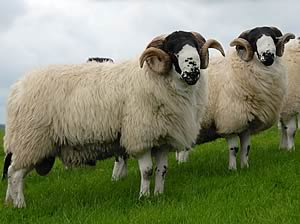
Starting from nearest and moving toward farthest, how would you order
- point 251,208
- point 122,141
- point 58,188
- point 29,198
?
point 251,208 → point 122,141 → point 29,198 → point 58,188

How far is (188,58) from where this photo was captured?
23.2 feet

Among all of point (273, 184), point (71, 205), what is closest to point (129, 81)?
point (71, 205)

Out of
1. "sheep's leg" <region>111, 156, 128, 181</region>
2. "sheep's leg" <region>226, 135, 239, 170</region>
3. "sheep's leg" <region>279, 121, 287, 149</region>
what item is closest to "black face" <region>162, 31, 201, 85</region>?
"sheep's leg" <region>226, 135, 239, 170</region>

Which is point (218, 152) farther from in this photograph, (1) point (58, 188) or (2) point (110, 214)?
(2) point (110, 214)

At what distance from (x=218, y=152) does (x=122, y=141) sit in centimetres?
508

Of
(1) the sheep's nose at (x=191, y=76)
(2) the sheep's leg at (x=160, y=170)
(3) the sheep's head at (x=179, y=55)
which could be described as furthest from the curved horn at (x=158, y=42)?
(2) the sheep's leg at (x=160, y=170)

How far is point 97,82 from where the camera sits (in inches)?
305

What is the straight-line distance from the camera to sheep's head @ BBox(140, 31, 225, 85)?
7066 mm

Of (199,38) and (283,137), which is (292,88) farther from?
(199,38)

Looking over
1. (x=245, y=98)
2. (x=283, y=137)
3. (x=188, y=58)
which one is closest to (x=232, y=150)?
(x=245, y=98)

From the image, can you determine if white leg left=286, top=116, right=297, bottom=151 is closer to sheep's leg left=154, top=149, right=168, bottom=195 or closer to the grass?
the grass

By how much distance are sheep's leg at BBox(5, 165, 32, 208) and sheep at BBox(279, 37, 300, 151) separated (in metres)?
5.31

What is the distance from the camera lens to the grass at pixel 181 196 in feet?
20.4

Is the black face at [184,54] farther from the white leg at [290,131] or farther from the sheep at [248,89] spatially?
the white leg at [290,131]
